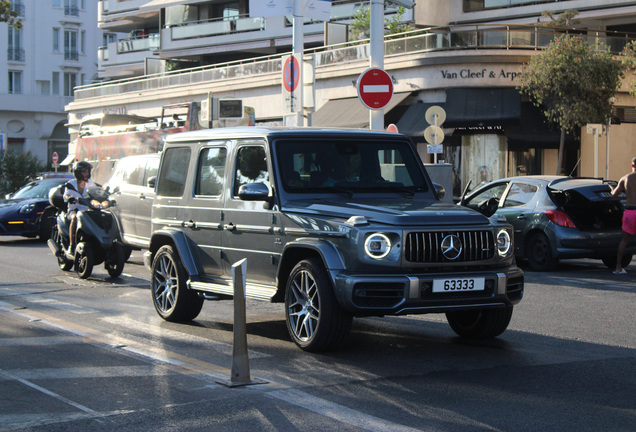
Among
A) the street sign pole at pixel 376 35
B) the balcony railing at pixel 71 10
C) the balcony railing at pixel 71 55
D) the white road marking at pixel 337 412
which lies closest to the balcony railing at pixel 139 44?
the balcony railing at pixel 71 55

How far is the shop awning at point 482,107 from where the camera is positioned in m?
28.7

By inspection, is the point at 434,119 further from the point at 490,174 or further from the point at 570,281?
the point at 490,174

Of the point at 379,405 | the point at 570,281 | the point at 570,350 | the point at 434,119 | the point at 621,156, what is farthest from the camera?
the point at 621,156

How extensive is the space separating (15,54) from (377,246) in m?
70.6

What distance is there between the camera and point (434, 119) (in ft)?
65.3

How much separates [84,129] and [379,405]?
87.8ft

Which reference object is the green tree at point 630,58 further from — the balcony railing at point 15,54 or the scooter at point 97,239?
the balcony railing at point 15,54

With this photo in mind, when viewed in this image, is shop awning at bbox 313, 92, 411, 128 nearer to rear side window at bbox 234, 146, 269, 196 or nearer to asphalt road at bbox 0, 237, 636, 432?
asphalt road at bbox 0, 237, 636, 432

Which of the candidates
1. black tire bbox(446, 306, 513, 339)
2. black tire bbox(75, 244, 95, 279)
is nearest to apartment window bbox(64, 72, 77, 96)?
black tire bbox(75, 244, 95, 279)

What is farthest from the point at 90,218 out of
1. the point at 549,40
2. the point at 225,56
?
the point at 225,56

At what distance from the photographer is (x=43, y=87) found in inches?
2852

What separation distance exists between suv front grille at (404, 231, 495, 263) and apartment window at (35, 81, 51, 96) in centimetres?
7025

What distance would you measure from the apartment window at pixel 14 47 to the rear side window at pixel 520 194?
64.1 metres

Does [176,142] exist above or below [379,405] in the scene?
above
